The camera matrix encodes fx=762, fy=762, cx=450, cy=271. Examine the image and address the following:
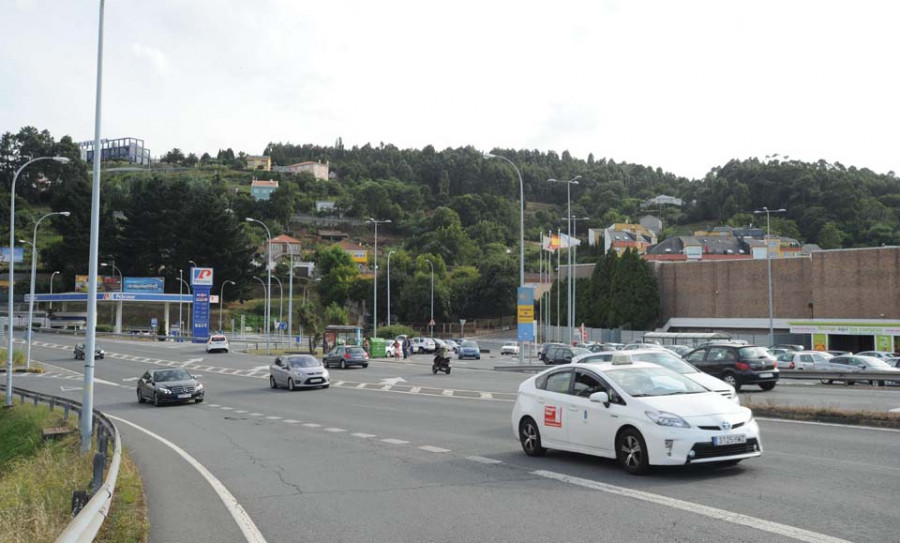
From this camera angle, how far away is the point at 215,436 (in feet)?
59.6

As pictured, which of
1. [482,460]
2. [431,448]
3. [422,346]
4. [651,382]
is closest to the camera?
[651,382]

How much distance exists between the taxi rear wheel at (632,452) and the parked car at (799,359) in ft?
99.8

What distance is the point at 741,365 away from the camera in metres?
24.0

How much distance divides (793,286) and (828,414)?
2372 inches

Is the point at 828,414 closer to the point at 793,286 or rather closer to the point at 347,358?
the point at 347,358

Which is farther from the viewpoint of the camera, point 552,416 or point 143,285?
point 143,285

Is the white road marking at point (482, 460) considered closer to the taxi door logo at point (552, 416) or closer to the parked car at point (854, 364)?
the taxi door logo at point (552, 416)

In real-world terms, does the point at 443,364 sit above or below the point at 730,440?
below

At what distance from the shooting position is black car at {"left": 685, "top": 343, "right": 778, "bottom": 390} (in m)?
23.8

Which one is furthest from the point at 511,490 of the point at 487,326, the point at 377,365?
the point at 487,326

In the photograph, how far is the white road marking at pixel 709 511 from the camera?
7030mm

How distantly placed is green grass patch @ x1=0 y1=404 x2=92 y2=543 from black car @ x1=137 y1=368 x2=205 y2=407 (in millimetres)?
3221

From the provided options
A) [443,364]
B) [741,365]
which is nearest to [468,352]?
[443,364]

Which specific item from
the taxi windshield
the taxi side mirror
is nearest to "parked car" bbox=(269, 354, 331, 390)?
the taxi windshield
